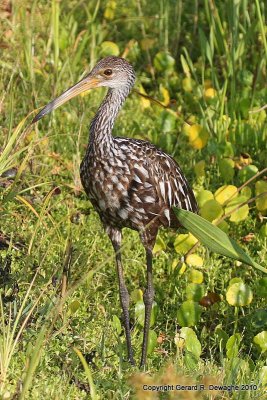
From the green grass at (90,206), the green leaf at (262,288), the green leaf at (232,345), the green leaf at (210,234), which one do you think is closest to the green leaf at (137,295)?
the green grass at (90,206)

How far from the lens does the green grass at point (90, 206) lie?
4.20 metres

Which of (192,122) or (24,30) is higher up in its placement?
(24,30)

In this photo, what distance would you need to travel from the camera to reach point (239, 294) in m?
5.03

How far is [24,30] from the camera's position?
627 cm

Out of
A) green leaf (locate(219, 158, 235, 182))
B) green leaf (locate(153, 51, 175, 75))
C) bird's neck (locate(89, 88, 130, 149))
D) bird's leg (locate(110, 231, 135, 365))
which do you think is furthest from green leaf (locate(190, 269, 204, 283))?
green leaf (locate(153, 51, 175, 75))

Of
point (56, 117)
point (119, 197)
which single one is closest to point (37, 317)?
point (119, 197)

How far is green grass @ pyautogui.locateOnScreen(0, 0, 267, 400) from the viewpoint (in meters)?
4.20

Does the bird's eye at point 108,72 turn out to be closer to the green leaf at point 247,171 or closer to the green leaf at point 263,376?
the green leaf at point 247,171

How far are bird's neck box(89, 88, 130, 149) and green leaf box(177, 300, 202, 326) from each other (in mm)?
→ 915

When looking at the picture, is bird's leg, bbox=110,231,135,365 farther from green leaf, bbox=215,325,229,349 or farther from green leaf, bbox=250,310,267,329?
green leaf, bbox=250,310,267,329

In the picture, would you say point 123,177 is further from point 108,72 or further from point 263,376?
point 263,376

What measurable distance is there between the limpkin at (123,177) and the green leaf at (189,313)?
17cm

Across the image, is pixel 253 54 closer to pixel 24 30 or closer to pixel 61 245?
pixel 24 30

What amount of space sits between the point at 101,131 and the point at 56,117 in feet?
5.81
